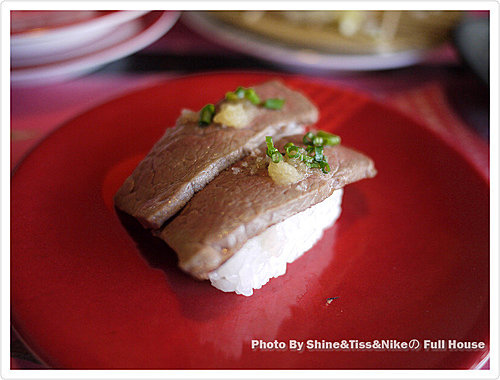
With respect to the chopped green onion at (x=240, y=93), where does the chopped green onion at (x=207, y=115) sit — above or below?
below

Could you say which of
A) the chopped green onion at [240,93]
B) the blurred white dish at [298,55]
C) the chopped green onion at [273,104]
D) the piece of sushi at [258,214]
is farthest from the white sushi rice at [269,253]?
the blurred white dish at [298,55]

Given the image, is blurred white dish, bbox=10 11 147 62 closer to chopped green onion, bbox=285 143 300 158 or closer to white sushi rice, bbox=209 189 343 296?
chopped green onion, bbox=285 143 300 158

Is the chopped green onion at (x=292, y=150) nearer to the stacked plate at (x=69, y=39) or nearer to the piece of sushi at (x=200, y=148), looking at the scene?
the piece of sushi at (x=200, y=148)

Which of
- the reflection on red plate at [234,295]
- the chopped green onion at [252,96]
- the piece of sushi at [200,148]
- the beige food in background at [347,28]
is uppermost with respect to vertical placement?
the beige food in background at [347,28]

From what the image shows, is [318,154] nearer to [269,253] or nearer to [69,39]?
[269,253]

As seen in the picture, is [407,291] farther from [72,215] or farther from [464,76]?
[464,76]

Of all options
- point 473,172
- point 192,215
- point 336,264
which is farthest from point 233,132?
point 473,172

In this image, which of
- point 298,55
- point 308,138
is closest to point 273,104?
point 308,138
